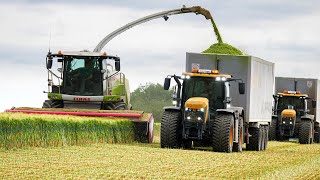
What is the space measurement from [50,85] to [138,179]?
17.6 m

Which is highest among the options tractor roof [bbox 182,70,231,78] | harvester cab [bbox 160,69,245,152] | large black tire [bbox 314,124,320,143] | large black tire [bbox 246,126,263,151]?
tractor roof [bbox 182,70,231,78]

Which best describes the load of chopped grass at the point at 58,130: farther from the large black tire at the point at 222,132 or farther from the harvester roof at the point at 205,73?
the large black tire at the point at 222,132

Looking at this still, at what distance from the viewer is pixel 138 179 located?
13.5m

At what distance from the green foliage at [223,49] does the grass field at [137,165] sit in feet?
22.9

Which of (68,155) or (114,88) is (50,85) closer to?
(114,88)

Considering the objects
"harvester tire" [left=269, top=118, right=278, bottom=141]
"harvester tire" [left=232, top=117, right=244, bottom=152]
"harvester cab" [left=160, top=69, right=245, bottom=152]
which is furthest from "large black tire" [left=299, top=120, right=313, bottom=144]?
"harvester cab" [left=160, top=69, right=245, bottom=152]

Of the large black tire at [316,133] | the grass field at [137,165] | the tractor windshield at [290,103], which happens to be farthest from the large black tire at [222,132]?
the large black tire at [316,133]

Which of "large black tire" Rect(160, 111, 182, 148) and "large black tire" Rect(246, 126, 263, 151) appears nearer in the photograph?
"large black tire" Rect(160, 111, 182, 148)

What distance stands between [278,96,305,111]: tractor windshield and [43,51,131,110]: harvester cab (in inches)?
482

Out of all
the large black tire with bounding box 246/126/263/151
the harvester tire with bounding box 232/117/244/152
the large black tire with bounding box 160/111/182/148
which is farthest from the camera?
the large black tire with bounding box 246/126/263/151

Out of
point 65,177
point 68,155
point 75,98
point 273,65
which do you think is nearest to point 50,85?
point 75,98

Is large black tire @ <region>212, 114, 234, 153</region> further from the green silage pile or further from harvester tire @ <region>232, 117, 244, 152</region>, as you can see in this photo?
the green silage pile

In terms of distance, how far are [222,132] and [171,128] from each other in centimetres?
145

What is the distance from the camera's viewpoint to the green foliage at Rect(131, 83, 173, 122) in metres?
80.6
